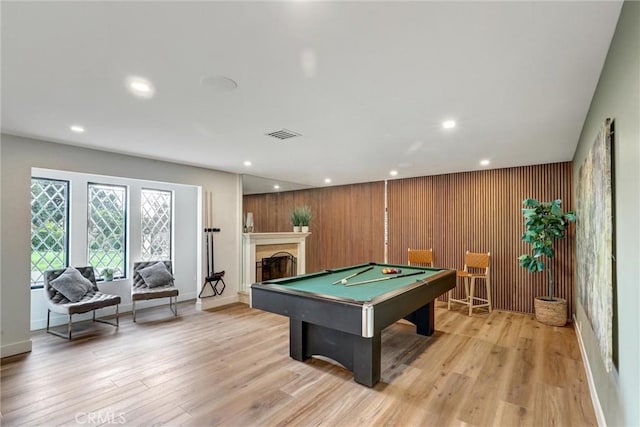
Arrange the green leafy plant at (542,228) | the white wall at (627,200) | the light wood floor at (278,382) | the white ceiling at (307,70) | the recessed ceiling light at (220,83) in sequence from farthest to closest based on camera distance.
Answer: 1. the green leafy plant at (542,228)
2. the light wood floor at (278,382)
3. the recessed ceiling light at (220,83)
4. the white ceiling at (307,70)
5. the white wall at (627,200)

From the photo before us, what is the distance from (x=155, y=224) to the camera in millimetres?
5684

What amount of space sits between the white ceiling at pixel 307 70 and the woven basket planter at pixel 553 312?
2245 millimetres

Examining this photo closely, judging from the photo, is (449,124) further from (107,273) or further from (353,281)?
(107,273)

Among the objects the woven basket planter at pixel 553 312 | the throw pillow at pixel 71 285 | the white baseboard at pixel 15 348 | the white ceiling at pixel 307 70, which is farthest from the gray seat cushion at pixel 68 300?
the woven basket planter at pixel 553 312

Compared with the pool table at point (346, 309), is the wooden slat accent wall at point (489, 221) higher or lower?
higher

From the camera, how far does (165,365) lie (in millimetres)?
3178

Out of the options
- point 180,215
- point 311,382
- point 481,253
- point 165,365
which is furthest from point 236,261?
point 481,253

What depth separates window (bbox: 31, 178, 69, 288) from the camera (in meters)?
4.38

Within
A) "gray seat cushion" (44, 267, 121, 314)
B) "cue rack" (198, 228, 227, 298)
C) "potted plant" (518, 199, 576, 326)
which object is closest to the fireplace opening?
"cue rack" (198, 228, 227, 298)

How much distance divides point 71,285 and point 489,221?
21.0ft

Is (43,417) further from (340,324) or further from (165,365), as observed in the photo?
(340,324)

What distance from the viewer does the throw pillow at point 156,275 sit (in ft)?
16.4

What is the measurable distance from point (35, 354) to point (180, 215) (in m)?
3.00

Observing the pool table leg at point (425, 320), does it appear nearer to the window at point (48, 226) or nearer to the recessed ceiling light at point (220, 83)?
the recessed ceiling light at point (220, 83)
